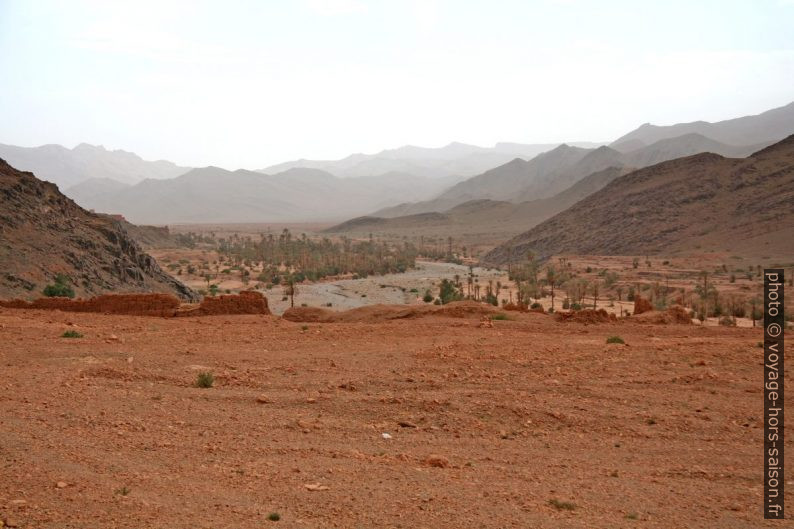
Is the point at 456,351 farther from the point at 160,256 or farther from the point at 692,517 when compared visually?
the point at 160,256

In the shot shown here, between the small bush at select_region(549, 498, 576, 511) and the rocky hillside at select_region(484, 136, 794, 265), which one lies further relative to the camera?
the rocky hillside at select_region(484, 136, 794, 265)

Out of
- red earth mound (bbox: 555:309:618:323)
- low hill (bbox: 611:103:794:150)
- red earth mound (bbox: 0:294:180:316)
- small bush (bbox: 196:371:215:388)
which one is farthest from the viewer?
low hill (bbox: 611:103:794:150)

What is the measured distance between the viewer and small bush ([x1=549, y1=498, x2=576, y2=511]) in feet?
20.8

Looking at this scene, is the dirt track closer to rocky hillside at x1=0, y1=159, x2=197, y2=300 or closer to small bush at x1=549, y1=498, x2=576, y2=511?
small bush at x1=549, y1=498, x2=576, y2=511

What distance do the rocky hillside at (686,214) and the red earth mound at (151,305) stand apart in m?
41.5

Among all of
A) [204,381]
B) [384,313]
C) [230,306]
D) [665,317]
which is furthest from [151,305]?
[665,317]

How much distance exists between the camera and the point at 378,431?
8242 millimetres

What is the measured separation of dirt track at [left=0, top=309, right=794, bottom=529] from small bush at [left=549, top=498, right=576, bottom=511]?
55 millimetres

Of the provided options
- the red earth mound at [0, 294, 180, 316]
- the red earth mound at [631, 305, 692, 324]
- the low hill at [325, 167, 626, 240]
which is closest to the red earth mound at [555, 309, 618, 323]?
the red earth mound at [631, 305, 692, 324]

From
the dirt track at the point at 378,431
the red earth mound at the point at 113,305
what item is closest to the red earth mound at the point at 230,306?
the red earth mound at the point at 113,305

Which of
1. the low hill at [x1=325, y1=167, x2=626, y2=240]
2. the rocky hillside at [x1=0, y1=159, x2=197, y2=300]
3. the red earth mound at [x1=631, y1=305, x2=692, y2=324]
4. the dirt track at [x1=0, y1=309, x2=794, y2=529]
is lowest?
the dirt track at [x1=0, y1=309, x2=794, y2=529]

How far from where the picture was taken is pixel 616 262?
51188mm

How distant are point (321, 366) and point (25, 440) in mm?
4882

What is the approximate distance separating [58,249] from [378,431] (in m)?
25.0
